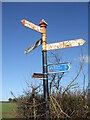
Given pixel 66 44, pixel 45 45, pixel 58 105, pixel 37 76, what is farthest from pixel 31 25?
pixel 58 105

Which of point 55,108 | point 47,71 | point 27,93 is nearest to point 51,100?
point 55,108

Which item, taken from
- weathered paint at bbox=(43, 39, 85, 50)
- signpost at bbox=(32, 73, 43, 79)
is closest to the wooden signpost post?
weathered paint at bbox=(43, 39, 85, 50)

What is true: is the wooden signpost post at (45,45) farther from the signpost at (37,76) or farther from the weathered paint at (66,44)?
the signpost at (37,76)

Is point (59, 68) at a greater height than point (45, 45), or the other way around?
point (45, 45)

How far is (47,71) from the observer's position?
18.1ft

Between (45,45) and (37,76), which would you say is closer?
(37,76)

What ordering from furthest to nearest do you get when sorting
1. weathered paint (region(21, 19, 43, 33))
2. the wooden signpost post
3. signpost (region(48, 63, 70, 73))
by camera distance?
weathered paint (region(21, 19, 43, 33)) → the wooden signpost post → signpost (region(48, 63, 70, 73))

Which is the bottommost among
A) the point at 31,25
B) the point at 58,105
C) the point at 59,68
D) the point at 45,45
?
the point at 58,105

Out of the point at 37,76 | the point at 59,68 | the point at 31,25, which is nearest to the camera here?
the point at 59,68

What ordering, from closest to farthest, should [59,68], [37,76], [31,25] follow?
1. [59,68]
2. [37,76]
3. [31,25]

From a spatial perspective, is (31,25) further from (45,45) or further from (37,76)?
(37,76)

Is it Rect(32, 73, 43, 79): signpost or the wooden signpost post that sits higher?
the wooden signpost post

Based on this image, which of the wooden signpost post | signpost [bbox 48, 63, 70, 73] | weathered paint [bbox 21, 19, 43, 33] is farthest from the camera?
weathered paint [bbox 21, 19, 43, 33]

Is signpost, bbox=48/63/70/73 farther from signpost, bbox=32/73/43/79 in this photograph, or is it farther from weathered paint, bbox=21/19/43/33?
weathered paint, bbox=21/19/43/33
